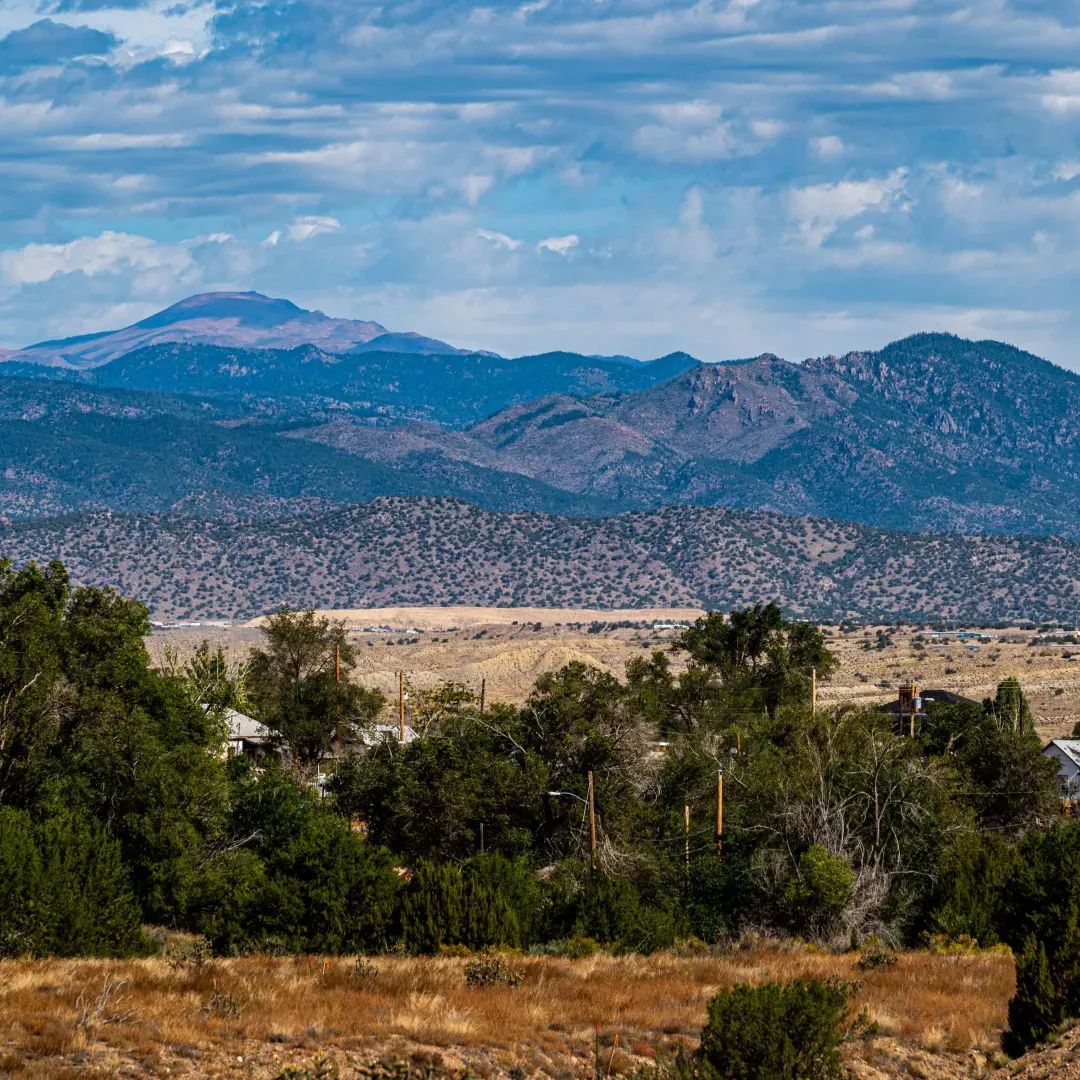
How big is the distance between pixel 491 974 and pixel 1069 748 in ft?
158

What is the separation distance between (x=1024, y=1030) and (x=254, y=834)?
21203 millimetres

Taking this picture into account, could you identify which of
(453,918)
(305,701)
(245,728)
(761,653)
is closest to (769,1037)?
(453,918)

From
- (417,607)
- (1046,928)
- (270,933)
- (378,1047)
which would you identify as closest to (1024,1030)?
(1046,928)

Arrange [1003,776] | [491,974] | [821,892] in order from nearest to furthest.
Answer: [491,974], [821,892], [1003,776]

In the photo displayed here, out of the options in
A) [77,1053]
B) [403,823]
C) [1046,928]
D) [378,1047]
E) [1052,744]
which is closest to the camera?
[77,1053]

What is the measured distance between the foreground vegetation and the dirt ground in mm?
43178

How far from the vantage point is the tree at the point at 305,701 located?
5869cm

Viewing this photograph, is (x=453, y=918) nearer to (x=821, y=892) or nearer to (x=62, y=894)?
(x=62, y=894)

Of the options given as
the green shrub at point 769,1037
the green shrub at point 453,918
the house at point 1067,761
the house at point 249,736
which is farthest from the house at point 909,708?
the green shrub at point 769,1037

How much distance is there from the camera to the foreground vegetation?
102 ft

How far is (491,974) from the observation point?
81.1ft

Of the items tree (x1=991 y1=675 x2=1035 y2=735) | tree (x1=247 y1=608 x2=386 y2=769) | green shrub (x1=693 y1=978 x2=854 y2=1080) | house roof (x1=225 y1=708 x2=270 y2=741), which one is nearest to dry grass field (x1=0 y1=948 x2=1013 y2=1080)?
green shrub (x1=693 y1=978 x2=854 y2=1080)

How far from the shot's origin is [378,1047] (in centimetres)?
2014

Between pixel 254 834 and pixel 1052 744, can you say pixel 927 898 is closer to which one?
pixel 254 834
